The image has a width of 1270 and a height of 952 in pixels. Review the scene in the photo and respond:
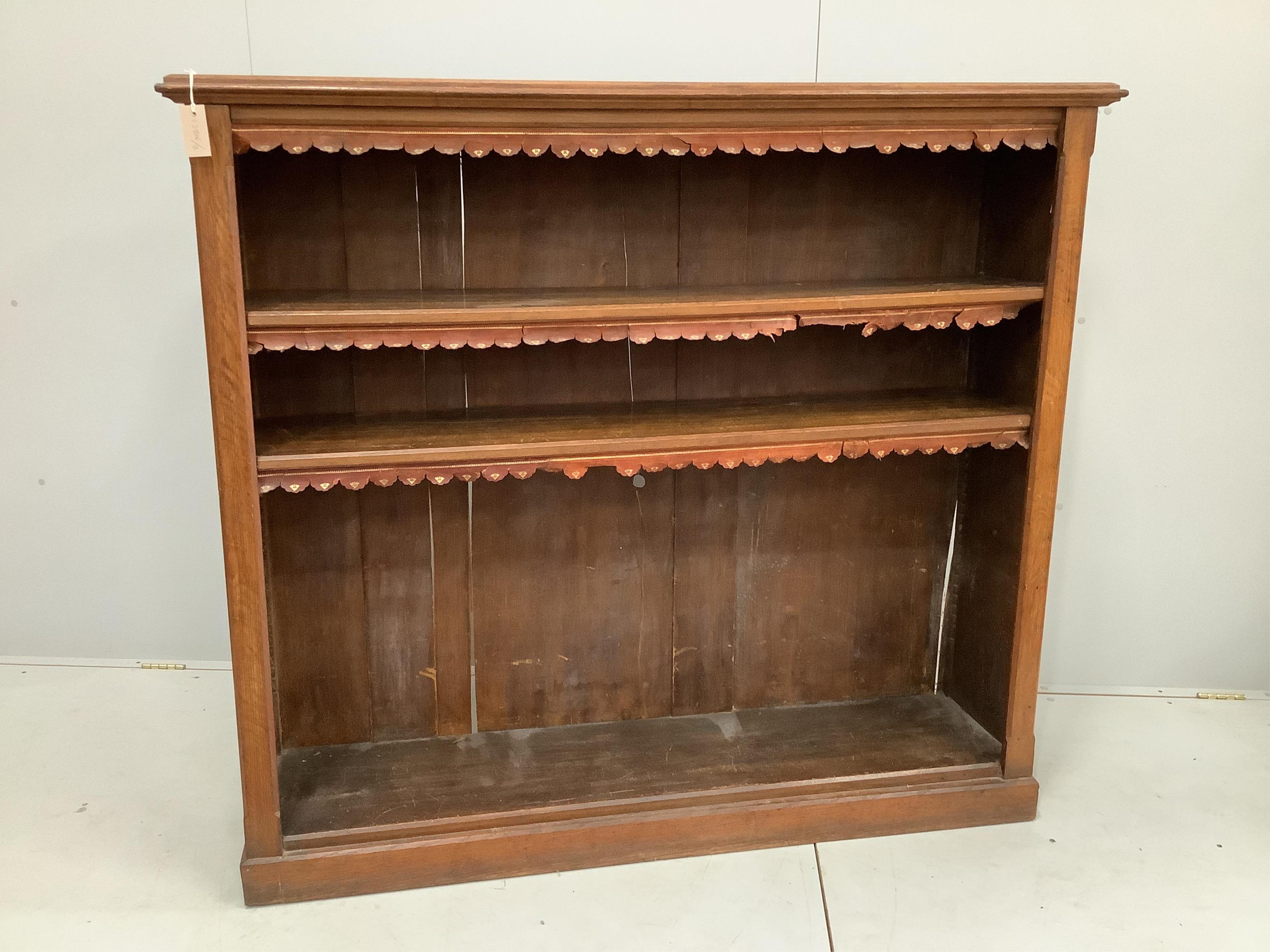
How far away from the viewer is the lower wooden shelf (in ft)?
6.76

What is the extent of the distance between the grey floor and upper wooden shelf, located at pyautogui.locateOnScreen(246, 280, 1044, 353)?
1.07 meters

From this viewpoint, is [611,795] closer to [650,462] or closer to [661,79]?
[650,462]

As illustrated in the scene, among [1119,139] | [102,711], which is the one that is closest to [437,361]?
[102,711]

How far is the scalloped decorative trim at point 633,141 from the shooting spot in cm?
175

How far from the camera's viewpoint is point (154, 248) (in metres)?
2.57

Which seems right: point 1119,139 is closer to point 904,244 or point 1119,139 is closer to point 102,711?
point 904,244

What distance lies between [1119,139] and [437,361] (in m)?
1.73

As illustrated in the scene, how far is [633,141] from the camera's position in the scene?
186 cm

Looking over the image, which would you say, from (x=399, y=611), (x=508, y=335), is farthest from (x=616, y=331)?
(x=399, y=611)

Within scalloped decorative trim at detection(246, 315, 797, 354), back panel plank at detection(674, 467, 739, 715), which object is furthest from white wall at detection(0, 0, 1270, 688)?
back panel plank at detection(674, 467, 739, 715)

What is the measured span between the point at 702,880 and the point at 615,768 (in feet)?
1.03

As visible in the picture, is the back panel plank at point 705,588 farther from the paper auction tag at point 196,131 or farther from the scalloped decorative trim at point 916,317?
the paper auction tag at point 196,131

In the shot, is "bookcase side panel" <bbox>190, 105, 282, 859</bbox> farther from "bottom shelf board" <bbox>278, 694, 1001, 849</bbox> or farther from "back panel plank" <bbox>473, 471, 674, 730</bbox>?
"back panel plank" <bbox>473, 471, 674, 730</bbox>

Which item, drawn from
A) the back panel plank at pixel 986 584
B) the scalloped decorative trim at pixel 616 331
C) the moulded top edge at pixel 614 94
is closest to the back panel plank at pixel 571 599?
the scalloped decorative trim at pixel 616 331
